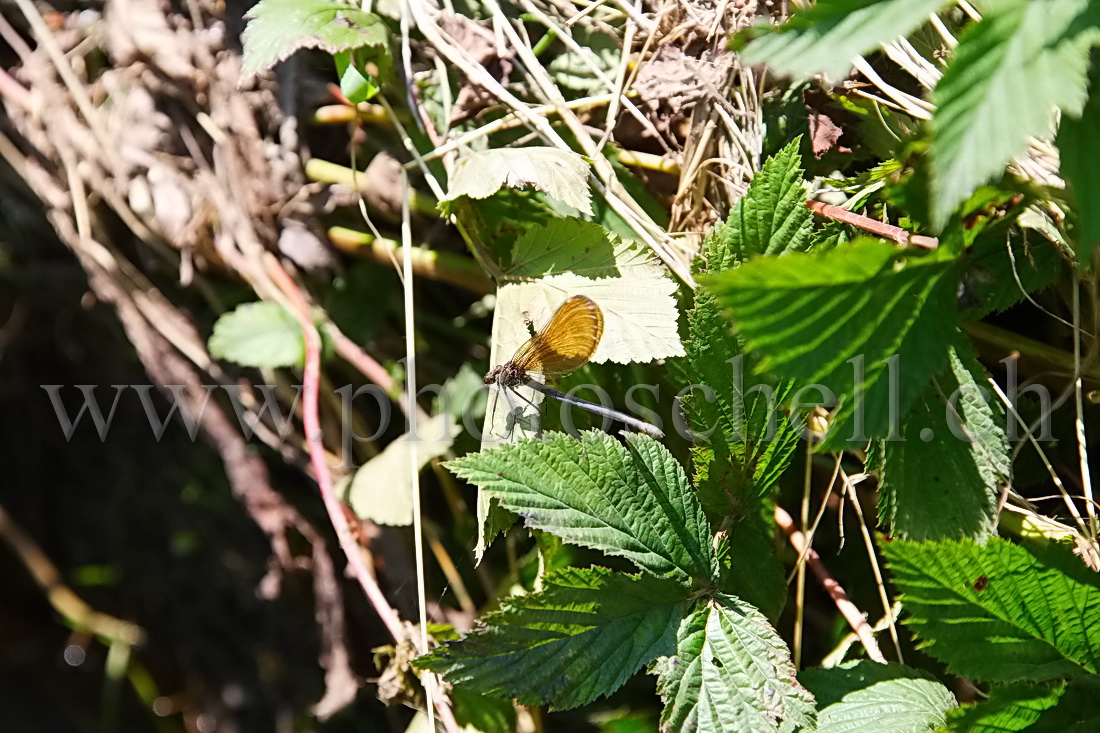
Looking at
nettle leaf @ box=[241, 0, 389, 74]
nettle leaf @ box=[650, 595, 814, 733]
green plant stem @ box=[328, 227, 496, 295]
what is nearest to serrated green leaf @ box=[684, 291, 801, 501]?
nettle leaf @ box=[650, 595, 814, 733]

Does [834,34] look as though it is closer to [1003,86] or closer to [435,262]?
[1003,86]

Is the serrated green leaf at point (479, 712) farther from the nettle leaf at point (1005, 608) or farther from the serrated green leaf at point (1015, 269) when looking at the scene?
the serrated green leaf at point (1015, 269)

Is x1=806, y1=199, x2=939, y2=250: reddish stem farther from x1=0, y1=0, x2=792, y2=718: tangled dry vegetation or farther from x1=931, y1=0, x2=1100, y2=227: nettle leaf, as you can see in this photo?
x1=931, y1=0, x2=1100, y2=227: nettle leaf

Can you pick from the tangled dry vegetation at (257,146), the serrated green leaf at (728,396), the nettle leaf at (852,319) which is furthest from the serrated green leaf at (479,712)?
the nettle leaf at (852,319)

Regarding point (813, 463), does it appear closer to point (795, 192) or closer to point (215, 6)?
point (795, 192)

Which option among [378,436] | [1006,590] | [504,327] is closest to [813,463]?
[1006,590]
